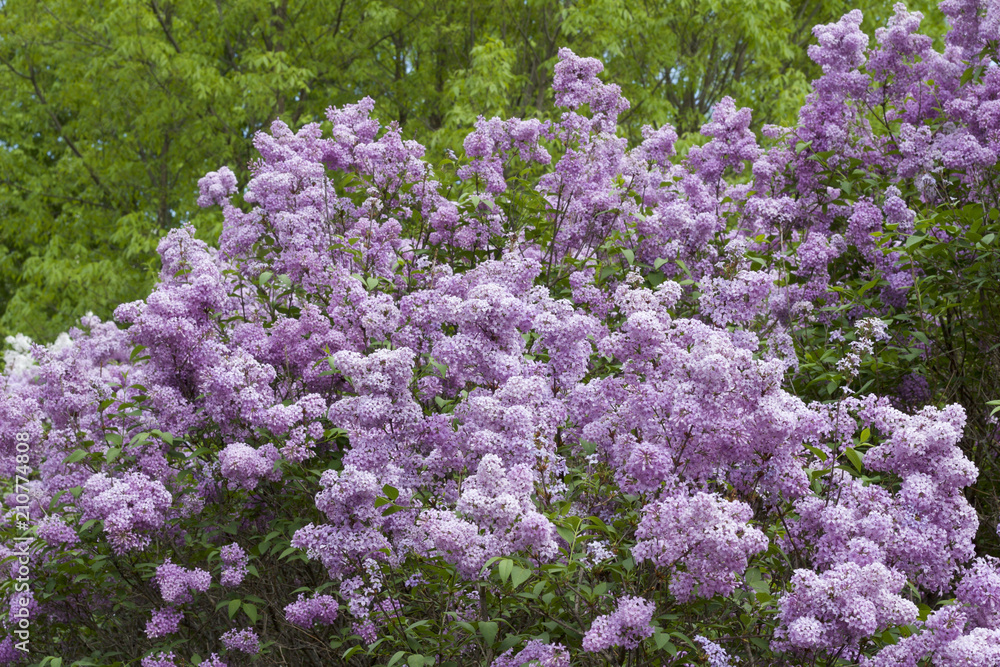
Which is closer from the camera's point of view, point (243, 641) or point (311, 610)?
point (311, 610)

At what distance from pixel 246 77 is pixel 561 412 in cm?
1042

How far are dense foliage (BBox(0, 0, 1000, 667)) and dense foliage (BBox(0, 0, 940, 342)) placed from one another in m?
6.58

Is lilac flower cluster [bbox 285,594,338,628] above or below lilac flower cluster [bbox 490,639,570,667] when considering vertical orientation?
above

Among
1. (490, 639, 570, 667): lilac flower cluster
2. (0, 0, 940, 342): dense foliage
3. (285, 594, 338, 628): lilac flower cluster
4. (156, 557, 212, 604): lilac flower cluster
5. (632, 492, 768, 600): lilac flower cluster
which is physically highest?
(0, 0, 940, 342): dense foliage

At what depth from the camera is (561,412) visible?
3.75 meters

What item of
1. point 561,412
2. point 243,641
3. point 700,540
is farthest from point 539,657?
point 243,641

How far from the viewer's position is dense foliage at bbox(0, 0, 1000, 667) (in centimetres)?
315

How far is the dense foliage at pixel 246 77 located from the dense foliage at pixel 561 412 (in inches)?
259

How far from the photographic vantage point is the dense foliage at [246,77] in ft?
43.1

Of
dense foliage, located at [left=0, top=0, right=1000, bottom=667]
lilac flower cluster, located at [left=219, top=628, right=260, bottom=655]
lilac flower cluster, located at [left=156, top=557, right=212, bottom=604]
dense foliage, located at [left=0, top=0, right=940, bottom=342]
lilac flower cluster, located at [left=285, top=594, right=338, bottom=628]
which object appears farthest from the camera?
dense foliage, located at [left=0, top=0, right=940, bottom=342]

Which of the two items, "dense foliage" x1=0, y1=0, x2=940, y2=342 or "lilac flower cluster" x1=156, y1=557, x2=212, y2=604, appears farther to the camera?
"dense foliage" x1=0, y1=0, x2=940, y2=342

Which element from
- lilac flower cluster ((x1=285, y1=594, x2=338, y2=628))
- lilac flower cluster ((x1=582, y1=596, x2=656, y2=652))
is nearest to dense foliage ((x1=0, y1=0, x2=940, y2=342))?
lilac flower cluster ((x1=285, y1=594, x2=338, y2=628))

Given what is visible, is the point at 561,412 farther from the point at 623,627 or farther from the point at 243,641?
the point at 243,641

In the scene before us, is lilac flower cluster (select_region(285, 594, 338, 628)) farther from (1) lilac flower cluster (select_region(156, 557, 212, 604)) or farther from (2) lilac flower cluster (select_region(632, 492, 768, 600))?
(2) lilac flower cluster (select_region(632, 492, 768, 600))
